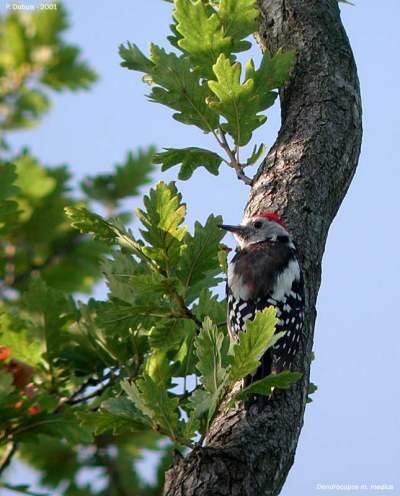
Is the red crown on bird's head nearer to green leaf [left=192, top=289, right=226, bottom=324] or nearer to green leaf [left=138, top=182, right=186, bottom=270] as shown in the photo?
green leaf [left=192, top=289, right=226, bottom=324]

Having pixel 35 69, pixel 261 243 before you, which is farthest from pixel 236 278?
pixel 35 69

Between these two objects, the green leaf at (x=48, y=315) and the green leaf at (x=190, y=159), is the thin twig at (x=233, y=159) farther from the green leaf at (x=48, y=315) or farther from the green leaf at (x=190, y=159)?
the green leaf at (x=48, y=315)

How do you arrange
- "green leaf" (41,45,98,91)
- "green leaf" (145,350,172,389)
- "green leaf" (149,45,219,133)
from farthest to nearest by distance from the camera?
"green leaf" (41,45,98,91) < "green leaf" (149,45,219,133) < "green leaf" (145,350,172,389)

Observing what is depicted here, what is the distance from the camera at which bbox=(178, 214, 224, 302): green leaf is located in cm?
296

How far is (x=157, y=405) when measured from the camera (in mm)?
2373

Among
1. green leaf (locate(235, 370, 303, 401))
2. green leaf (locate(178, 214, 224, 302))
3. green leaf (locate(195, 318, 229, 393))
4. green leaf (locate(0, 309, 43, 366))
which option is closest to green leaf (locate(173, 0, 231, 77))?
green leaf (locate(178, 214, 224, 302))

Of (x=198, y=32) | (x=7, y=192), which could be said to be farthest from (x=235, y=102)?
(x=7, y=192)

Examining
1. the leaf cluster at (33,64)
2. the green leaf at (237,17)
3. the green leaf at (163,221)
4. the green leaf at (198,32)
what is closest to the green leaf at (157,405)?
the green leaf at (163,221)

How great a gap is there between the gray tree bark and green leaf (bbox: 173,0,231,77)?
0.43 metres

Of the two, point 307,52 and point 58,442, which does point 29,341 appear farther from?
point 307,52

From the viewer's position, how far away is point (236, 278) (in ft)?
13.2

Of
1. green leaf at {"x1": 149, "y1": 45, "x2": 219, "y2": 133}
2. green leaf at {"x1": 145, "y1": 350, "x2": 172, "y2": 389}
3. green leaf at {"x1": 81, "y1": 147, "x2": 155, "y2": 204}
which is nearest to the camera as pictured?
green leaf at {"x1": 145, "y1": 350, "x2": 172, "y2": 389}

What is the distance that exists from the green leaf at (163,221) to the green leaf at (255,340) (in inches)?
23.2

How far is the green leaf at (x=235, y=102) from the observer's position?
3354 mm
